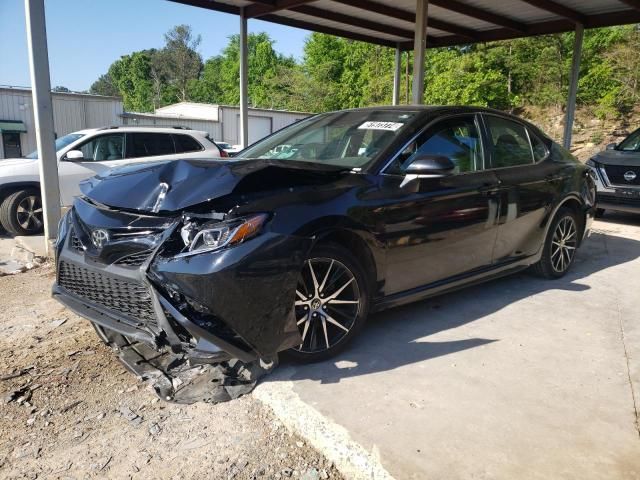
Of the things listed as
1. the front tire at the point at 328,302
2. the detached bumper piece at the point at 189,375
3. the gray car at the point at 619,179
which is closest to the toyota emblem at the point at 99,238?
the detached bumper piece at the point at 189,375

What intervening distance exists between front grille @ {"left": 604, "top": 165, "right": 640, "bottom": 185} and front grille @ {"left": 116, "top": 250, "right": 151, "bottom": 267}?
837 cm

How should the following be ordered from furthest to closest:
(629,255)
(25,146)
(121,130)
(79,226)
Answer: (25,146)
(121,130)
(629,255)
(79,226)

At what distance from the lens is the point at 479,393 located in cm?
288

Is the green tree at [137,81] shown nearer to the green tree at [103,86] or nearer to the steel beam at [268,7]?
the green tree at [103,86]

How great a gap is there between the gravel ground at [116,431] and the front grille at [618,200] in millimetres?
7825

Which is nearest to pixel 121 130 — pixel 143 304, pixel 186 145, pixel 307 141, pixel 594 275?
pixel 186 145

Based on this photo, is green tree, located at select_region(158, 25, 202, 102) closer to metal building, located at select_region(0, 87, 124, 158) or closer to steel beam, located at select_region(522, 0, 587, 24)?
metal building, located at select_region(0, 87, 124, 158)

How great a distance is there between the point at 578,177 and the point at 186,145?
6.35 metres

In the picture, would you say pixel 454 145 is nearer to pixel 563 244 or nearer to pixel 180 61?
pixel 563 244

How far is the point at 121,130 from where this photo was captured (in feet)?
28.0

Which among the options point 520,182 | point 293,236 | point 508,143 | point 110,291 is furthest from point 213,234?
point 508,143

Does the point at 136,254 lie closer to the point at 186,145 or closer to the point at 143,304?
the point at 143,304

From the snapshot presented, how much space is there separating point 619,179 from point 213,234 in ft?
26.9

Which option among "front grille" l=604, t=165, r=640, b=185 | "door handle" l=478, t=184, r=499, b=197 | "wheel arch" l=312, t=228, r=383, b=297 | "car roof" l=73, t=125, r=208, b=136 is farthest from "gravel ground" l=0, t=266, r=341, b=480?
"front grille" l=604, t=165, r=640, b=185
